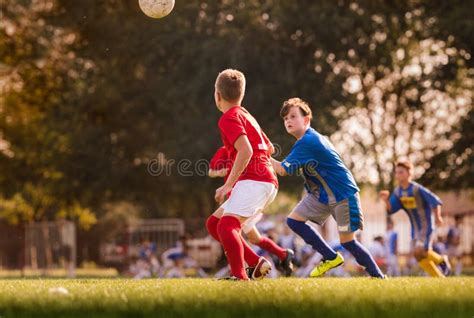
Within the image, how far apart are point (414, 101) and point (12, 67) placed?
1499cm

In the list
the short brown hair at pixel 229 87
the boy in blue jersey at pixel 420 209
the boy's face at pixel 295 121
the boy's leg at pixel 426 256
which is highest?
the short brown hair at pixel 229 87

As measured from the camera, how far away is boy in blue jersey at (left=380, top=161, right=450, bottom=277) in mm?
13295

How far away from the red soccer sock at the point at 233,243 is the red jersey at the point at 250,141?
17.6 inches

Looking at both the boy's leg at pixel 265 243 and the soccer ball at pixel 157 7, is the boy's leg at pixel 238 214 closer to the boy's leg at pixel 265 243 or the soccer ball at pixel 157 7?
the boy's leg at pixel 265 243

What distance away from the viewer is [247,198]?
25.3 feet

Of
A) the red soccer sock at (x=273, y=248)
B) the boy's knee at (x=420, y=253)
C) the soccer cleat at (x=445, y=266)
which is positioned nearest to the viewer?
the red soccer sock at (x=273, y=248)

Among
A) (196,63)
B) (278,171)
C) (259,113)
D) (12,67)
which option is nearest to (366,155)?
(259,113)

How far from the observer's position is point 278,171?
8.42 metres

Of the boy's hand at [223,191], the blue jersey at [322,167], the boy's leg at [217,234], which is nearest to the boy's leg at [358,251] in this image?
the blue jersey at [322,167]

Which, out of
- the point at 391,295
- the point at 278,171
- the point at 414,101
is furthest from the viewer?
the point at 414,101

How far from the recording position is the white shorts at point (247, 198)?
7691mm

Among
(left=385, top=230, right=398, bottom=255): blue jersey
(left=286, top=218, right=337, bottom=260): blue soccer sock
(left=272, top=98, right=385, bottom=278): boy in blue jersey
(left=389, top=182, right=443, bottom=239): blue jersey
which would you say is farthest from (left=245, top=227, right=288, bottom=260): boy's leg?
(left=385, top=230, right=398, bottom=255): blue jersey

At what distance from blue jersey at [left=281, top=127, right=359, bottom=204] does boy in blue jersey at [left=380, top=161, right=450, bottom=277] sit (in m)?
4.52

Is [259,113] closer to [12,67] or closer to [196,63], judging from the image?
[196,63]
